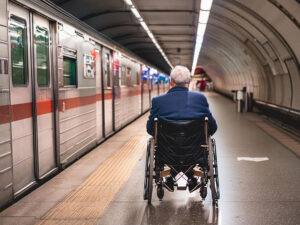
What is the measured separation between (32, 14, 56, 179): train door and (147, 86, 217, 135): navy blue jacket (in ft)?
4.84

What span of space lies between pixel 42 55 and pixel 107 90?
3913mm

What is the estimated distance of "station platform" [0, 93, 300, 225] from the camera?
350 cm

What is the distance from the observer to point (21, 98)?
13.1ft

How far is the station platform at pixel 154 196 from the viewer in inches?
138

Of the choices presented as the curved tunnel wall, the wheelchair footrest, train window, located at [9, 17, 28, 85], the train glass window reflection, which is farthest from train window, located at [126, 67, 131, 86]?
train window, located at [9, 17, 28, 85]

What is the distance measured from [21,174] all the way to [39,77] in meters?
1.19

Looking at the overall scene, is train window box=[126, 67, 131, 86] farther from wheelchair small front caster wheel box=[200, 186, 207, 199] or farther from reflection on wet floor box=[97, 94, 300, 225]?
wheelchair small front caster wheel box=[200, 186, 207, 199]

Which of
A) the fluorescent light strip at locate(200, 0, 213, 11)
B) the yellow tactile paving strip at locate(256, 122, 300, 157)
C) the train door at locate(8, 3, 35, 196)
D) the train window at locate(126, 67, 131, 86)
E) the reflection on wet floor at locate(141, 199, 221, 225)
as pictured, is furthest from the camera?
the train window at locate(126, 67, 131, 86)

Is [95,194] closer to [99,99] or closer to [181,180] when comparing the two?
[181,180]

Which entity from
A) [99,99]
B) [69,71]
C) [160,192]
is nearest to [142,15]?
[99,99]

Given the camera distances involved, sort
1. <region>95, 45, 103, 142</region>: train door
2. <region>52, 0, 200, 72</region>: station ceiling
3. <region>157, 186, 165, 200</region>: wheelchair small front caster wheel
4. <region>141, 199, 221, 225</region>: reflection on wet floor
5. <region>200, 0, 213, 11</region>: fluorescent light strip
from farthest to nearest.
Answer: <region>52, 0, 200, 72</region>: station ceiling < <region>200, 0, 213, 11</region>: fluorescent light strip < <region>95, 45, 103, 142</region>: train door < <region>157, 186, 165, 200</region>: wheelchair small front caster wheel < <region>141, 199, 221, 225</region>: reflection on wet floor

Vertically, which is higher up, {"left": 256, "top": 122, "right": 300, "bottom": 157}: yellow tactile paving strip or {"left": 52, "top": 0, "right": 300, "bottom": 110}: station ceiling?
{"left": 52, "top": 0, "right": 300, "bottom": 110}: station ceiling

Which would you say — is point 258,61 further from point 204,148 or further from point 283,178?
point 204,148

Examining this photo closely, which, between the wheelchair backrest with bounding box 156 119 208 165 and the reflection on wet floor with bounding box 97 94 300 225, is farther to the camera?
the wheelchair backrest with bounding box 156 119 208 165
